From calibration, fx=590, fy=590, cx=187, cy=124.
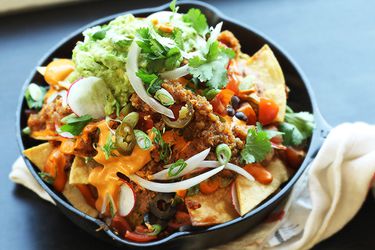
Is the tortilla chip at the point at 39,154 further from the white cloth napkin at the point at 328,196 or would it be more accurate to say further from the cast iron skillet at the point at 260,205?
the white cloth napkin at the point at 328,196

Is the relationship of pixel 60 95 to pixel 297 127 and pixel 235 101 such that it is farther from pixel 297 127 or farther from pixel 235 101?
pixel 297 127

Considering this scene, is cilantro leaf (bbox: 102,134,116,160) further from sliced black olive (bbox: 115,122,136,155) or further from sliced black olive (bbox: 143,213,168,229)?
sliced black olive (bbox: 143,213,168,229)

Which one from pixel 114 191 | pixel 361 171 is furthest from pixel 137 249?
pixel 361 171

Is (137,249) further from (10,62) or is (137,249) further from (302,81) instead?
(10,62)

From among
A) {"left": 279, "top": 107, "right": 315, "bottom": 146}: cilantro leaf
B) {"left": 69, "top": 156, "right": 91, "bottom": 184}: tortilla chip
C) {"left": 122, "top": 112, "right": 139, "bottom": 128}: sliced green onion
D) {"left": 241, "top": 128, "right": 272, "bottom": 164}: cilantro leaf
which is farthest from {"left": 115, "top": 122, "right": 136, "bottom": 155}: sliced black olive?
{"left": 279, "top": 107, "right": 315, "bottom": 146}: cilantro leaf

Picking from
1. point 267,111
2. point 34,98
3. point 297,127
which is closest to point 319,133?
point 297,127

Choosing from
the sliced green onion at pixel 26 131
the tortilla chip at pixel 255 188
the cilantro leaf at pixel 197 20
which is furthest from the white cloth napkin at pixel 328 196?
the cilantro leaf at pixel 197 20
